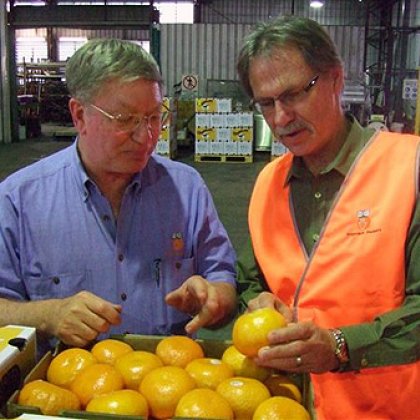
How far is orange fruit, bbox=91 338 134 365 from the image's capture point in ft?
5.02

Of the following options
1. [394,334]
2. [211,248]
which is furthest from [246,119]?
[394,334]

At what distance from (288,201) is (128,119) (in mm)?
562

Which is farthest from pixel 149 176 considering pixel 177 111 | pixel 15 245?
pixel 177 111

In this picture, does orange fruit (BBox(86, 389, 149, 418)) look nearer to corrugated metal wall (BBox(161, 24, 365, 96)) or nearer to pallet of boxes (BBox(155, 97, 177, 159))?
pallet of boxes (BBox(155, 97, 177, 159))

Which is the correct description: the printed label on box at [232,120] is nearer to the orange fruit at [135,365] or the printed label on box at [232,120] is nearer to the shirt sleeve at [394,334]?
the shirt sleeve at [394,334]

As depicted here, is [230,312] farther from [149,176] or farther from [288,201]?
[149,176]

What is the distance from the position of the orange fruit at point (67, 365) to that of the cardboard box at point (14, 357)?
6cm

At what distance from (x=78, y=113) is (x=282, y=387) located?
3.61 feet

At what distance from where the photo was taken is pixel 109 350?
1.55 m

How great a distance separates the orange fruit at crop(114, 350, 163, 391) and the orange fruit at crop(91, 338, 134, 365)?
0.03 m

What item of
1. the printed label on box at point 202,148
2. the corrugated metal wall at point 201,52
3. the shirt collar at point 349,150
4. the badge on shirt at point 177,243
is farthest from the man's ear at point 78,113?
the corrugated metal wall at point 201,52

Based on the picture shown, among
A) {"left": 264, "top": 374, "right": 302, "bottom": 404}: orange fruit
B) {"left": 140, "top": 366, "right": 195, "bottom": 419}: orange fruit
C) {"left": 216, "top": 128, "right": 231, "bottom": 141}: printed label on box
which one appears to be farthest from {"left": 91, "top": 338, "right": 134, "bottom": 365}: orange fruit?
{"left": 216, "top": 128, "right": 231, "bottom": 141}: printed label on box

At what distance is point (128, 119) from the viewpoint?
193cm

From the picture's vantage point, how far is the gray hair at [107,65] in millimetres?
1885
